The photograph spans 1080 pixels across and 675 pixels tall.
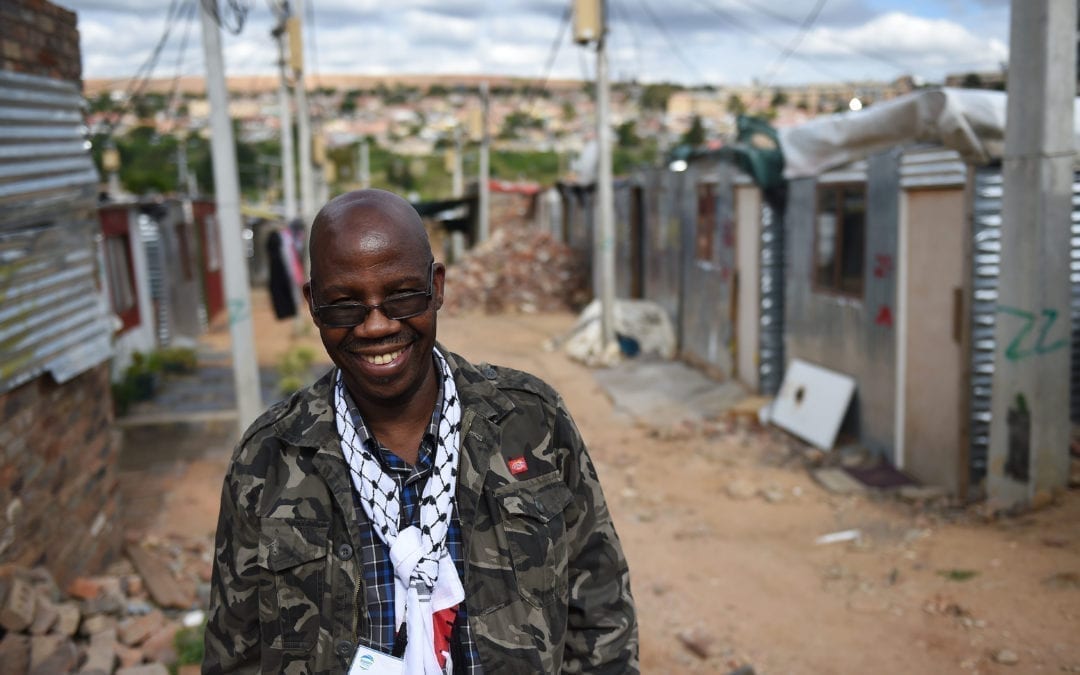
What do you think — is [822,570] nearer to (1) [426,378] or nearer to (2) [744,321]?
(1) [426,378]

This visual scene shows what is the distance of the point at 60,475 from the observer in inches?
188

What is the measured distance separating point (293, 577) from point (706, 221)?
984 centimetres

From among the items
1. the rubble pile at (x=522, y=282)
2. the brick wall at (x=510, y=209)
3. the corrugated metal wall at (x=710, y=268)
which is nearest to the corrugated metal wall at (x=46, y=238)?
the corrugated metal wall at (x=710, y=268)

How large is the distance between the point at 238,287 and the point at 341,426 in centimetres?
554

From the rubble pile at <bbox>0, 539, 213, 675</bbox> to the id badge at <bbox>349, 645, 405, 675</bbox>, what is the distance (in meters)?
2.62

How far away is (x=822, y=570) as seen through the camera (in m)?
5.18

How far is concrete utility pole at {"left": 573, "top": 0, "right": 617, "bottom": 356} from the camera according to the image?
11953 mm

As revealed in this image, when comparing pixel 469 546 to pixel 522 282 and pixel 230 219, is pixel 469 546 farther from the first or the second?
pixel 522 282

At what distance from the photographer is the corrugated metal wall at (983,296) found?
18.4 ft

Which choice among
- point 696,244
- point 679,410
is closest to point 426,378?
point 679,410

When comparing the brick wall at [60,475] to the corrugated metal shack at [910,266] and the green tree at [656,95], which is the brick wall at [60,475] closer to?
the corrugated metal shack at [910,266]

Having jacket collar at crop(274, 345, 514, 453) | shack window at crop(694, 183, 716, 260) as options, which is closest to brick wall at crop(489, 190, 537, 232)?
shack window at crop(694, 183, 716, 260)

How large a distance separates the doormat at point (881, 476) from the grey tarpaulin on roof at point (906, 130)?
235cm

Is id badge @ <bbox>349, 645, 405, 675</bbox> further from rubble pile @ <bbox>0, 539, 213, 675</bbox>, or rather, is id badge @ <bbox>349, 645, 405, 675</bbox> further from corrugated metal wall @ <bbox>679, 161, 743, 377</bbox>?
corrugated metal wall @ <bbox>679, 161, 743, 377</bbox>
